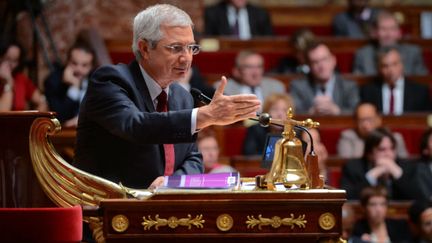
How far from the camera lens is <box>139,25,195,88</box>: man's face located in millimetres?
3242

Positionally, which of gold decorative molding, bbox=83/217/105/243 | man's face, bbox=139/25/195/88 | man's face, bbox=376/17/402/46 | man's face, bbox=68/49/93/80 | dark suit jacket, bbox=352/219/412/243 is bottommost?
dark suit jacket, bbox=352/219/412/243

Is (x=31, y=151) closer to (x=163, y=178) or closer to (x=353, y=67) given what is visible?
(x=163, y=178)

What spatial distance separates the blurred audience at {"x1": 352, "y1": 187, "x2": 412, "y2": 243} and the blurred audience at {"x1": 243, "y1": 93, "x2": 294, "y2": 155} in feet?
2.54

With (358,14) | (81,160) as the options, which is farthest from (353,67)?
(81,160)

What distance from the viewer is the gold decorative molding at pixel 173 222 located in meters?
2.84

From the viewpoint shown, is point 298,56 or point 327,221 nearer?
point 327,221

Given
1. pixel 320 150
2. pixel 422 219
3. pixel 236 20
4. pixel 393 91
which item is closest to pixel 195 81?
pixel 320 150

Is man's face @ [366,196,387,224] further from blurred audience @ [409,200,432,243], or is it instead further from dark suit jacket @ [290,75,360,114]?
dark suit jacket @ [290,75,360,114]

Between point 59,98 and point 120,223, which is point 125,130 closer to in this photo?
point 120,223

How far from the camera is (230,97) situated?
9.75ft

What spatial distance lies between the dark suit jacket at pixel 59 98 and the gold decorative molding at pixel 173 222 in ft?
13.0

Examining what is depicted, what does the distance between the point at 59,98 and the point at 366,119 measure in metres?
2.00

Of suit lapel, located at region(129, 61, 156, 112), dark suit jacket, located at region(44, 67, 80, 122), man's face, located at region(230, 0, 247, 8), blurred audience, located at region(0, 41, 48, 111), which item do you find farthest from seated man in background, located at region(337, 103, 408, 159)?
suit lapel, located at region(129, 61, 156, 112)

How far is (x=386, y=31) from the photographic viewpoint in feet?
26.6
